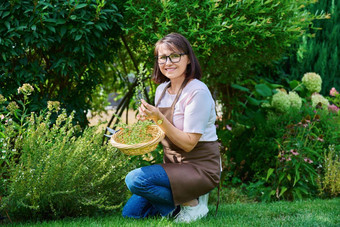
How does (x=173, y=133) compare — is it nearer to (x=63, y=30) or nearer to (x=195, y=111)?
(x=195, y=111)

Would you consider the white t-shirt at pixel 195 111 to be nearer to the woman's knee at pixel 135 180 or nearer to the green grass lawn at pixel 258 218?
the woman's knee at pixel 135 180

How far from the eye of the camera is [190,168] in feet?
9.71

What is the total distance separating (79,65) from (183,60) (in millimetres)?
1454

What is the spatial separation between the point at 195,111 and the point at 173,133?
22cm

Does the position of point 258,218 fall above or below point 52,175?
below

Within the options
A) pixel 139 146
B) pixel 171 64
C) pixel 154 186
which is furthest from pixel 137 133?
pixel 171 64

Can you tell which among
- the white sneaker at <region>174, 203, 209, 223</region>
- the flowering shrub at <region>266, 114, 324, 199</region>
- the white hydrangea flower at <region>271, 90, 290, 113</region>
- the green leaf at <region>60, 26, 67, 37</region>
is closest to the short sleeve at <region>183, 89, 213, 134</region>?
the white sneaker at <region>174, 203, 209, 223</region>

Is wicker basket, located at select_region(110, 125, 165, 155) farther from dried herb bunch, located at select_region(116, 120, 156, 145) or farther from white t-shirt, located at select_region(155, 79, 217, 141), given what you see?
white t-shirt, located at select_region(155, 79, 217, 141)

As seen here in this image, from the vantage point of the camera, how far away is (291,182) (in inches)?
170

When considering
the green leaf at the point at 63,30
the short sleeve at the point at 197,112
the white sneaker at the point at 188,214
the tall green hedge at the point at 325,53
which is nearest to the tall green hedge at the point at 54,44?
the green leaf at the point at 63,30

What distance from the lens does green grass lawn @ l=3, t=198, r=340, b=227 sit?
2.89 meters

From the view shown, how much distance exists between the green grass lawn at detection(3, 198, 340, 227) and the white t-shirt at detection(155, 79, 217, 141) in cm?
63

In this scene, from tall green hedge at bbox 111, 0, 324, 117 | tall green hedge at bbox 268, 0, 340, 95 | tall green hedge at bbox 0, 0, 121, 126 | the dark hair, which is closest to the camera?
the dark hair

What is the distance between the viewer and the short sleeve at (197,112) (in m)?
2.86
